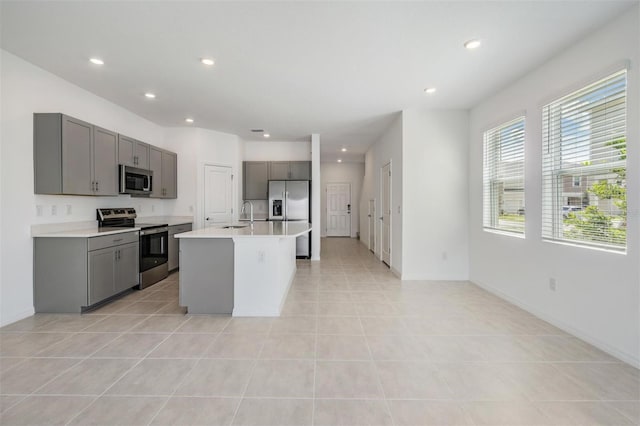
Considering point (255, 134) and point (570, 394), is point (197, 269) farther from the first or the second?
point (255, 134)

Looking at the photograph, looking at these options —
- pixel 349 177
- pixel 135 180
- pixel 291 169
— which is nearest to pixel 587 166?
pixel 291 169

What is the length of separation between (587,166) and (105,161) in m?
5.34

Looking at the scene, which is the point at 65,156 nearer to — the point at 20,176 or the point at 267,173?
the point at 20,176

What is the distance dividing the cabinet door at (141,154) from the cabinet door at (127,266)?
136cm

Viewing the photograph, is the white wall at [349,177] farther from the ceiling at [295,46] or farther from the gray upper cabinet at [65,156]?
the gray upper cabinet at [65,156]

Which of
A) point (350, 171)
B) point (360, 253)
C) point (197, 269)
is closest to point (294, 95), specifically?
point (197, 269)

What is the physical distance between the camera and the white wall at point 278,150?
21.8ft

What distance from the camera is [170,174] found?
5.27m

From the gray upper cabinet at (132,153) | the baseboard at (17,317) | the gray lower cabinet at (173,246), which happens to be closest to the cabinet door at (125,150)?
the gray upper cabinet at (132,153)

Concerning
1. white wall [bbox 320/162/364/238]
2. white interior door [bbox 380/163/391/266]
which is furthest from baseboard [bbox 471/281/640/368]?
white wall [bbox 320/162/364/238]

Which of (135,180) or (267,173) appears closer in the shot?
(135,180)

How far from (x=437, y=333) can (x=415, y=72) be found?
2.78 meters

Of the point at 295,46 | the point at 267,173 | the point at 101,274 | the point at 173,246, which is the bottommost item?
the point at 101,274

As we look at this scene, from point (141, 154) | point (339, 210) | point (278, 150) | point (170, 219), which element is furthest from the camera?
point (339, 210)
